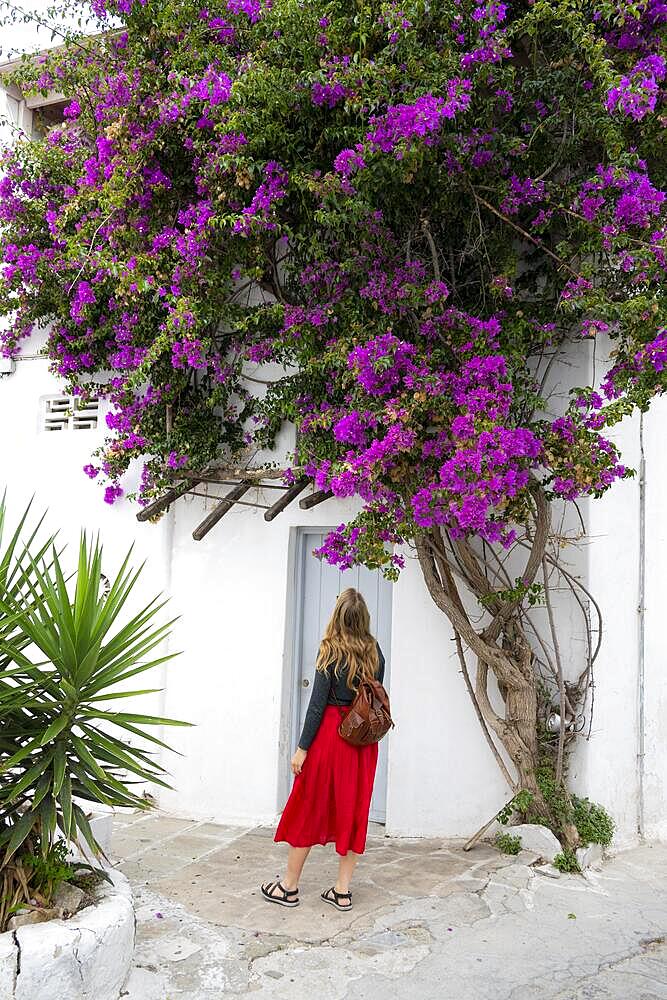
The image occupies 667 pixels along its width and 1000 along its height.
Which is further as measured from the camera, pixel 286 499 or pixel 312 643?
pixel 312 643

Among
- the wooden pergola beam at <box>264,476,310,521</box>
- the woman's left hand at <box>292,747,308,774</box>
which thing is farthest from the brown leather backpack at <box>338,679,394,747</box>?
the wooden pergola beam at <box>264,476,310,521</box>

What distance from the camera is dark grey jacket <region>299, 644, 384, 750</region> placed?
16.2ft

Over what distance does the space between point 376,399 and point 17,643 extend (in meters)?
2.66

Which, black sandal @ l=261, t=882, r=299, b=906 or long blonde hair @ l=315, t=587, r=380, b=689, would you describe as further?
black sandal @ l=261, t=882, r=299, b=906

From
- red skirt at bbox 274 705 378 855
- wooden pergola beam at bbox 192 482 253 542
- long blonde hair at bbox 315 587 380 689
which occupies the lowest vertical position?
red skirt at bbox 274 705 378 855

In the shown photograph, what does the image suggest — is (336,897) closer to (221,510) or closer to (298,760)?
(298,760)

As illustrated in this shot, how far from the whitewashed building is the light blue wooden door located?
0.04 feet

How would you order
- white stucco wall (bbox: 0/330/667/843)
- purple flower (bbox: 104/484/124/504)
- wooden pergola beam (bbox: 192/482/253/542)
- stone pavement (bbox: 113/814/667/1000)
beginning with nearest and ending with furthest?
stone pavement (bbox: 113/814/667/1000)
white stucco wall (bbox: 0/330/667/843)
wooden pergola beam (bbox: 192/482/253/542)
purple flower (bbox: 104/484/124/504)

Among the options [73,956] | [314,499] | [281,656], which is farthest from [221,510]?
[73,956]

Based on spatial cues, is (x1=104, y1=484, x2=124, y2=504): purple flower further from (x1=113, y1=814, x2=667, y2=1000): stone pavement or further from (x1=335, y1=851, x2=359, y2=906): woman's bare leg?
(x1=335, y1=851, x2=359, y2=906): woman's bare leg

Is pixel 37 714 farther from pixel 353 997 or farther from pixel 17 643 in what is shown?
pixel 353 997

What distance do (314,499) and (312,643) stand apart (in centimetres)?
126

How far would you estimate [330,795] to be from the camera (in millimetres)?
4996

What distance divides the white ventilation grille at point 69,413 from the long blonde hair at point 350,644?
4.18 meters
